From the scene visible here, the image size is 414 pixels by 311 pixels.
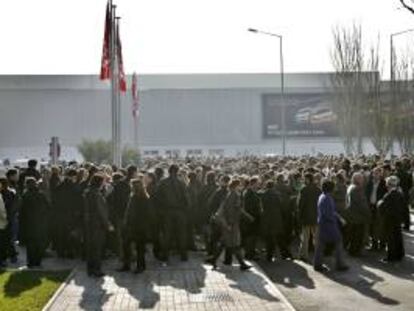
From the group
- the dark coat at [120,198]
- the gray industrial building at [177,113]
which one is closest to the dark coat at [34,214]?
the dark coat at [120,198]

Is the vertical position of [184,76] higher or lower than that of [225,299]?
higher

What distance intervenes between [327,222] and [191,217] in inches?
155

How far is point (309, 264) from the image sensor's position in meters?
17.3

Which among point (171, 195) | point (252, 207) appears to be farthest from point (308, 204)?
point (171, 195)

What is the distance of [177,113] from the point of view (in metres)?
101

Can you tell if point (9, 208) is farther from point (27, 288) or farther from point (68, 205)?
point (27, 288)

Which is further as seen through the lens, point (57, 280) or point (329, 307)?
point (57, 280)

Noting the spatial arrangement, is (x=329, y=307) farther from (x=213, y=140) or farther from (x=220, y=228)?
(x=213, y=140)

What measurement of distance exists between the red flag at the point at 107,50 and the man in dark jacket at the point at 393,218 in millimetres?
15408

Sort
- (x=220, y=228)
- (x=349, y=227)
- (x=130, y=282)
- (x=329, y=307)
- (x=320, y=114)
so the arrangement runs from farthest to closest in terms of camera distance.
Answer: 1. (x=320, y=114)
2. (x=349, y=227)
3. (x=220, y=228)
4. (x=130, y=282)
5. (x=329, y=307)

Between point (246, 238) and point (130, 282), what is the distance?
3470mm

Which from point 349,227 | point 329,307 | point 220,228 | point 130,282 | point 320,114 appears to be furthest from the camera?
point 320,114

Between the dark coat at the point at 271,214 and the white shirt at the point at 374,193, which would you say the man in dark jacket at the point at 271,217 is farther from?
the white shirt at the point at 374,193

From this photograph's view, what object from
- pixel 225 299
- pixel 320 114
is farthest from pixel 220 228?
pixel 320 114
